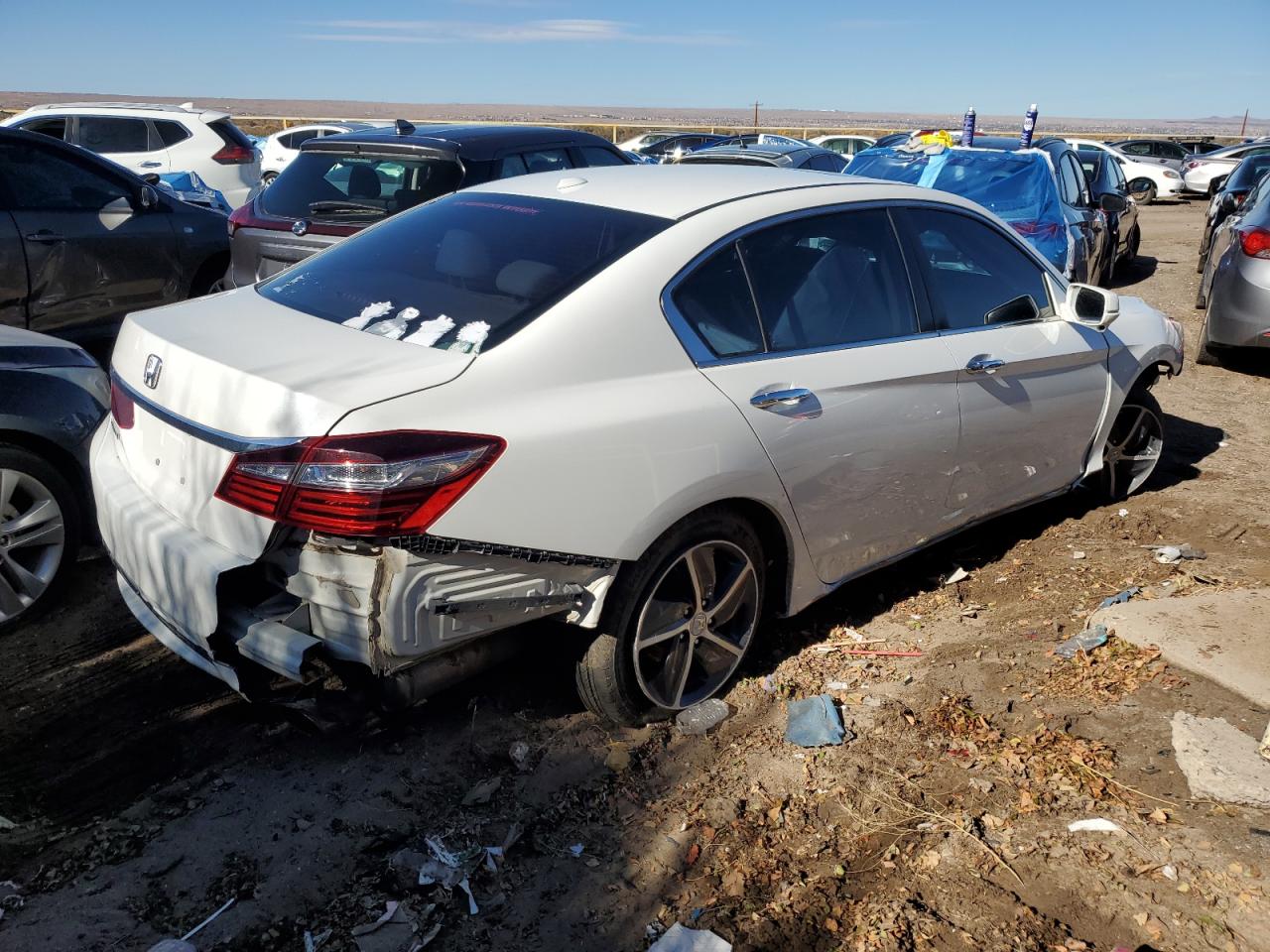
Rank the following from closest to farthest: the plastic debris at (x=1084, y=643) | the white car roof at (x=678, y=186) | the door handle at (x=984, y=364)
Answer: the white car roof at (x=678, y=186) < the plastic debris at (x=1084, y=643) < the door handle at (x=984, y=364)

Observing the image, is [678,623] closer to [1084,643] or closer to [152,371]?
[1084,643]

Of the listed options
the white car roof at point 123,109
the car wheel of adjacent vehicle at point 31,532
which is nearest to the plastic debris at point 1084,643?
the car wheel of adjacent vehicle at point 31,532

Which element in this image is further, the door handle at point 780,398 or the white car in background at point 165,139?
the white car in background at point 165,139

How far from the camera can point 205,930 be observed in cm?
262

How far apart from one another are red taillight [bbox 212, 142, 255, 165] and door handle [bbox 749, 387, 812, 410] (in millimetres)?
12014

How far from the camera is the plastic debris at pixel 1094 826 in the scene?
2973mm

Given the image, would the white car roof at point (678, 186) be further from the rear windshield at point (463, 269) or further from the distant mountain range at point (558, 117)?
the distant mountain range at point (558, 117)

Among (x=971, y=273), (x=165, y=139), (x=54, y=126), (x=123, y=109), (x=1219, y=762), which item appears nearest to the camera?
(x=1219, y=762)

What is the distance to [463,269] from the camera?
344 cm

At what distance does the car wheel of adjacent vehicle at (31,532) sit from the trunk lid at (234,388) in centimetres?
A: 101

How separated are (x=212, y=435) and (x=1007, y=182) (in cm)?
858

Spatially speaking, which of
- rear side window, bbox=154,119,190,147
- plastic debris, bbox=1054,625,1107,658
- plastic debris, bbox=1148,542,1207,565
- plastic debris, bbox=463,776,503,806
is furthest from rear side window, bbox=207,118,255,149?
plastic debris, bbox=1054,625,1107,658

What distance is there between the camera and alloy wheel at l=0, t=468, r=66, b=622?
160 inches

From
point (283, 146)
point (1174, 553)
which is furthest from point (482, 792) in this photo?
→ point (283, 146)
